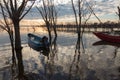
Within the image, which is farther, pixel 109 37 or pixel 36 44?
pixel 109 37

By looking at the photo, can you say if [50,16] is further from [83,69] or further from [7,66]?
[83,69]

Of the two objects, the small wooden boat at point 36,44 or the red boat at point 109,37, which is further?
the red boat at point 109,37

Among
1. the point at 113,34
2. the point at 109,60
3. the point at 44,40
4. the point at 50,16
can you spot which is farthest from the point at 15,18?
the point at 50,16

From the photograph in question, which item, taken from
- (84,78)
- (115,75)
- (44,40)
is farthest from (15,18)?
(44,40)

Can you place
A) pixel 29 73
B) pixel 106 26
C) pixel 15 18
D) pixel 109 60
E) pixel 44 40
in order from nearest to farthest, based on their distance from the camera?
pixel 15 18, pixel 29 73, pixel 109 60, pixel 44 40, pixel 106 26

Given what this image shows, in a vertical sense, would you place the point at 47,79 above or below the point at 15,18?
below

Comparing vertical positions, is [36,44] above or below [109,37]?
below

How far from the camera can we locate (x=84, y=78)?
74.6 ft

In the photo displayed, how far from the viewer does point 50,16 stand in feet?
219

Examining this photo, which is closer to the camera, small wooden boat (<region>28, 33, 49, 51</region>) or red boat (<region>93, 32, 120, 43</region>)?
small wooden boat (<region>28, 33, 49, 51</region>)

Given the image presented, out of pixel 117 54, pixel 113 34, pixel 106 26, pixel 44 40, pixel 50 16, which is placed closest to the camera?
pixel 117 54

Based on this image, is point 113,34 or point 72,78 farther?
point 113,34

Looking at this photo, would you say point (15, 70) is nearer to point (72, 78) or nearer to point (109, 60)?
point (72, 78)

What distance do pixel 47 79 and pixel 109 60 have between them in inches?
369
